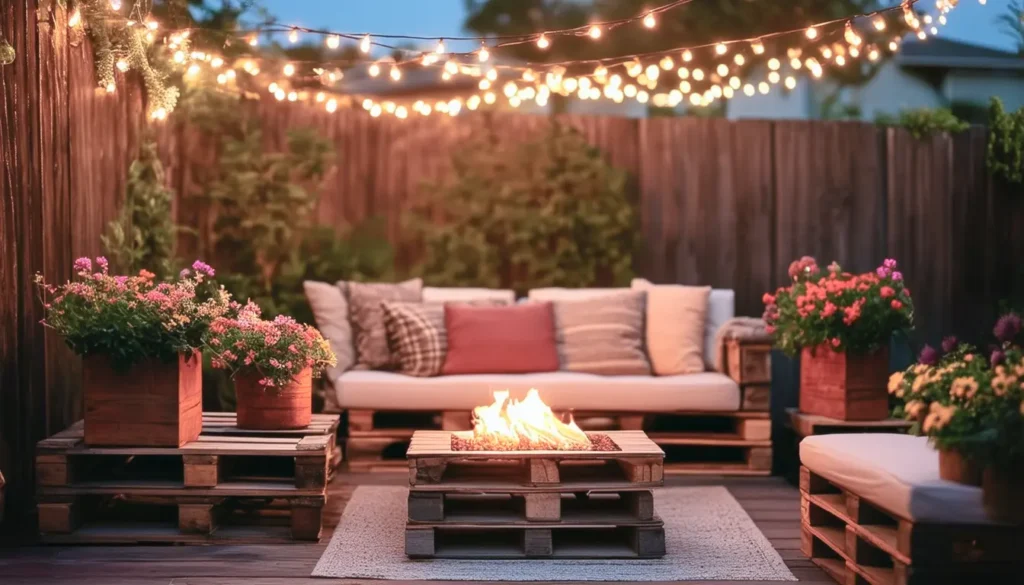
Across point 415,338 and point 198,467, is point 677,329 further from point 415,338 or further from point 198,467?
point 198,467

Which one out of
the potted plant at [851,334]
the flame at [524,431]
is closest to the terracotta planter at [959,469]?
the flame at [524,431]

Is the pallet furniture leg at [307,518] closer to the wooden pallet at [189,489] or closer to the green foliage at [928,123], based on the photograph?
the wooden pallet at [189,489]

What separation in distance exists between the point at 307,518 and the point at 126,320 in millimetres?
1063

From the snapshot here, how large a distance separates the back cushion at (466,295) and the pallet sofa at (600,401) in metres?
0.73

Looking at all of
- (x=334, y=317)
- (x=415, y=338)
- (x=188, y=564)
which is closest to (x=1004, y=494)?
(x=188, y=564)

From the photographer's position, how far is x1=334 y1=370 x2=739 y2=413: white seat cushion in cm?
606

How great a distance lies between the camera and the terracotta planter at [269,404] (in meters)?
4.90

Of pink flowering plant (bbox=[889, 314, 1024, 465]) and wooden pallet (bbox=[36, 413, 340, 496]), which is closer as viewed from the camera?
pink flowering plant (bbox=[889, 314, 1024, 465])

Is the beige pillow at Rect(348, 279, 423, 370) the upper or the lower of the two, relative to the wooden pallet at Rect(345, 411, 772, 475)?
upper

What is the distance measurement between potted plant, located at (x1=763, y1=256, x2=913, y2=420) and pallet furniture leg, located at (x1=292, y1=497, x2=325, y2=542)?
2.62m

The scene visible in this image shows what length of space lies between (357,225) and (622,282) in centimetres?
178

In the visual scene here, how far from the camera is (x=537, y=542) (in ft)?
14.0

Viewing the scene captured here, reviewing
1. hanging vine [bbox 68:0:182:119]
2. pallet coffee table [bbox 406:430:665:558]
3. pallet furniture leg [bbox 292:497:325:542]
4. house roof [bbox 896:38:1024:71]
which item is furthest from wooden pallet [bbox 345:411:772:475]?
house roof [bbox 896:38:1024:71]

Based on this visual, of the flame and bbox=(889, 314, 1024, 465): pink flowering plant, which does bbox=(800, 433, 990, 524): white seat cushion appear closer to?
bbox=(889, 314, 1024, 465): pink flowering plant
